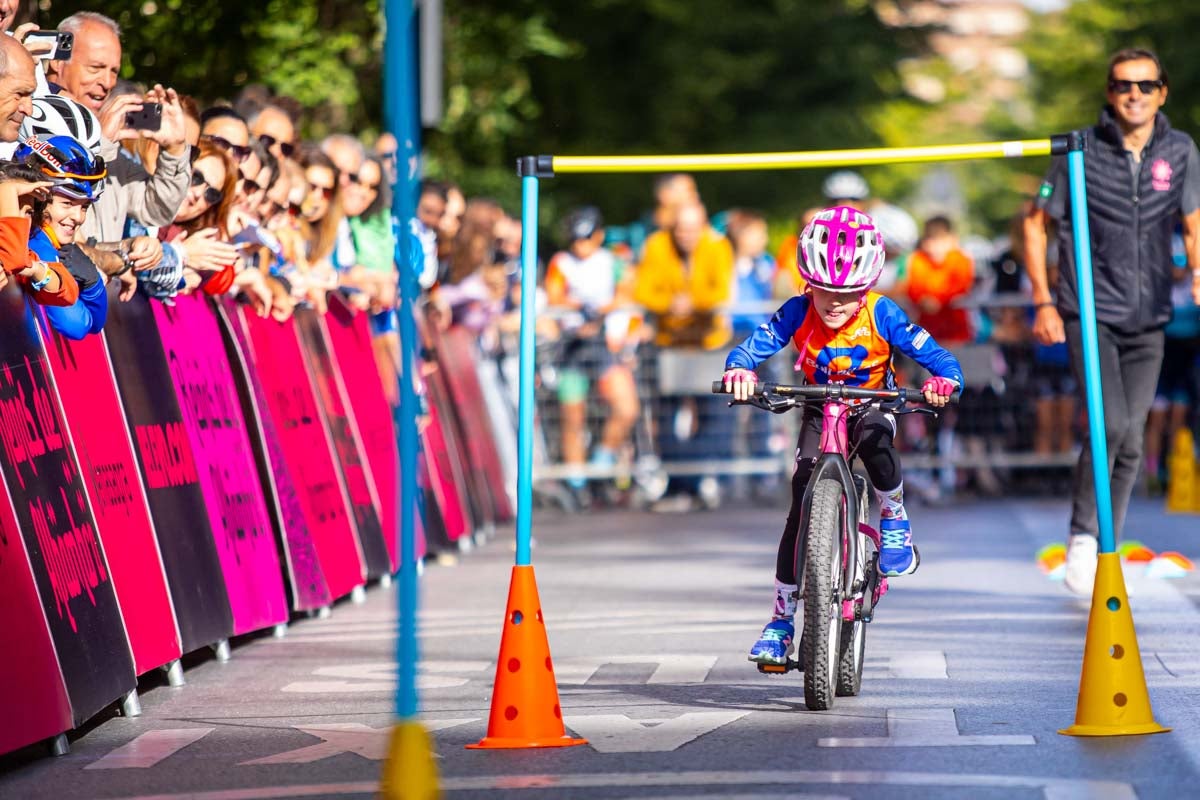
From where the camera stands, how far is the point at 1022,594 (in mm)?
12242

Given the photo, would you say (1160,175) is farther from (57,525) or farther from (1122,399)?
(57,525)

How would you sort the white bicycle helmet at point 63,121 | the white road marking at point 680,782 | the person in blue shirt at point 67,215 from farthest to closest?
the white bicycle helmet at point 63,121 → the person in blue shirt at point 67,215 → the white road marking at point 680,782

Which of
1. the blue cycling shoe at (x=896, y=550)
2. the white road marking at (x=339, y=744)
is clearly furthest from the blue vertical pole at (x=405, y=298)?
the blue cycling shoe at (x=896, y=550)

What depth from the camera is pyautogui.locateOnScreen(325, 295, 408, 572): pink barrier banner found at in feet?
45.6

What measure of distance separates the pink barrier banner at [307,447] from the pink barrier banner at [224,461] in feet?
2.05

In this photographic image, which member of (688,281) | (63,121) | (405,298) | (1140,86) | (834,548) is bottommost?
(834,548)

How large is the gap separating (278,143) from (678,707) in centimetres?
545

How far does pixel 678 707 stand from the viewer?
8.37 metres

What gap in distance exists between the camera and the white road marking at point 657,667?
30.2 feet

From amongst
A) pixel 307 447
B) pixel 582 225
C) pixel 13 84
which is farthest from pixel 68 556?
pixel 582 225

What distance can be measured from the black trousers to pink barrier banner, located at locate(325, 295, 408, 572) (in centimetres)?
365

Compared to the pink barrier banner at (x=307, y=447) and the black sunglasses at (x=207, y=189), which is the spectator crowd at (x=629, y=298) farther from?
the pink barrier banner at (x=307, y=447)

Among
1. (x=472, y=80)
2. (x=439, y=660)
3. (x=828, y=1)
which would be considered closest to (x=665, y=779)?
(x=439, y=660)

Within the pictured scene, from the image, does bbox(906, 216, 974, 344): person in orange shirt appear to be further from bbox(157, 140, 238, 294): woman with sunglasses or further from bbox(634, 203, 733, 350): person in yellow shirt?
bbox(157, 140, 238, 294): woman with sunglasses
